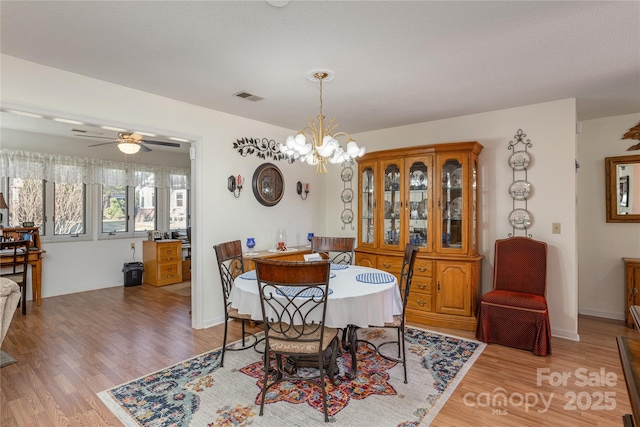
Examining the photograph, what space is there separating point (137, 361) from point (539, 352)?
143 inches

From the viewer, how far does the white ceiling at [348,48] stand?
198 cm

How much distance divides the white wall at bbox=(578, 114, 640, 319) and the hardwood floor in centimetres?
30

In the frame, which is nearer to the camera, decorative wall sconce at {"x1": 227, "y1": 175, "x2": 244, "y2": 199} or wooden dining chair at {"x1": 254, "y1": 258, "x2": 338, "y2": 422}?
wooden dining chair at {"x1": 254, "y1": 258, "x2": 338, "y2": 422}

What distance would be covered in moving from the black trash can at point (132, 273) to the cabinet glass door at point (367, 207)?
4.10 m

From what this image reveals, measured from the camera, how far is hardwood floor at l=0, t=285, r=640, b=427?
2.19 meters

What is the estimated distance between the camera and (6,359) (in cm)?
294

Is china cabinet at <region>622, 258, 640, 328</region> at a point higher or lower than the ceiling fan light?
lower

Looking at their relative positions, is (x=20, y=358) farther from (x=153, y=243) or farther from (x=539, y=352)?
(x=539, y=352)

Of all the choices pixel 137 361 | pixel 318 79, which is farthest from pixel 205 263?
pixel 318 79

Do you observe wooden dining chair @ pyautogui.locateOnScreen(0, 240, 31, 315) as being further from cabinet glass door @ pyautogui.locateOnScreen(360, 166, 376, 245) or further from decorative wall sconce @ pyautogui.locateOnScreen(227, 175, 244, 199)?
cabinet glass door @ pyautogui.locateOnScreen(360, 166, 376, 245)

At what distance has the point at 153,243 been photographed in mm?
5945

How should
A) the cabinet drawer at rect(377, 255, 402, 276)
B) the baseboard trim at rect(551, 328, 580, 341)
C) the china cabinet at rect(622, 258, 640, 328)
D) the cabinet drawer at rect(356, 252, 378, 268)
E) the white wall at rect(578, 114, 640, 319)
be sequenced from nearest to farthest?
the baseboard trim at rect(551, 328, 580, 341) → the china cabinet at rect(622, 258, 640, 328) → the white wall at rect(578, 114, 640, 319) → the cabinet drawer at rect(377, 255, 402, 276) → the cabinet drawer at rect(356, 252, 378, 268)

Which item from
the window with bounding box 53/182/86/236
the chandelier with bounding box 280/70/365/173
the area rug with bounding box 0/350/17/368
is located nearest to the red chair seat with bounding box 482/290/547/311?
the chandelier with bounding box 280/70/365/173

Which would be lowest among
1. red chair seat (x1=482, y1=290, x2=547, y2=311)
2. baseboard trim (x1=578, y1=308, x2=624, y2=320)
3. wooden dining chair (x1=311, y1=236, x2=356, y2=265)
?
baseboard trim (x1=578, y1=308, x2=624, y2=320)
